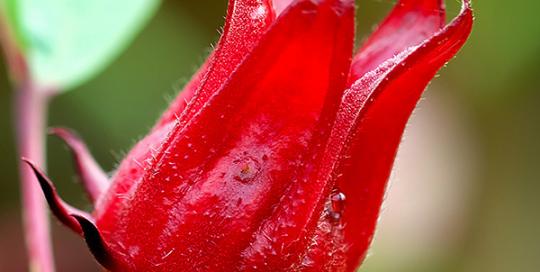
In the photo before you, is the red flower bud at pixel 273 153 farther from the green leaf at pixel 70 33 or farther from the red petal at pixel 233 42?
the green leaf at pixel 70 33

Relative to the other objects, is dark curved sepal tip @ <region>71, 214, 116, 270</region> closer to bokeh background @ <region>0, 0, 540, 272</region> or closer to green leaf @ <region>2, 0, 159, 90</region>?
green leaf @ <region>2, 0, 159, 90</region>

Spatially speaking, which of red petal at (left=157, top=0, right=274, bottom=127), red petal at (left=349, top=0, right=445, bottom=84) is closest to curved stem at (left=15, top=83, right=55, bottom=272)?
red petal at (left=157, top=0, right=274, bottom=127)

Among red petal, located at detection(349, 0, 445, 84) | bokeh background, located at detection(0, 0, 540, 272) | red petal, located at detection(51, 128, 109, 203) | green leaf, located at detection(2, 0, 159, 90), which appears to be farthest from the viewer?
bokeh background, located at detection(0, 0, 540, 272)

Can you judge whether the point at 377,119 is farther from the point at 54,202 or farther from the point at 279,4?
the point at 54,202

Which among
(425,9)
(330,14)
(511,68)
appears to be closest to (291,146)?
(330,14)

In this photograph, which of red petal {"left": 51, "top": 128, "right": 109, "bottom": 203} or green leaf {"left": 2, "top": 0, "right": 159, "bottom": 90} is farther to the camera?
green leaf {"left": 2, "top": 0, "right": 159, "bottom": 90}

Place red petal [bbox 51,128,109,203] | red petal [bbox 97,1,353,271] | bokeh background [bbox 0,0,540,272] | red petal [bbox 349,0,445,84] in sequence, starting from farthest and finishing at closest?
bokeh background [bbox 0,0,540,272], red petal [bbox 51,128,109,203], red petal [bbox 349,0,445,84], red petal [bbox 97,1,353,271]
